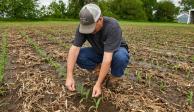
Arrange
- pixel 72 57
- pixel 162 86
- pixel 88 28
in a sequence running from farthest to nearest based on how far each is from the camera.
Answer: pixel 162 86, pixel 72 57, pixel 88 28

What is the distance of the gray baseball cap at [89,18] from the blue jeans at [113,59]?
0.65 m

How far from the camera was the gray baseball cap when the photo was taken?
14.0ft

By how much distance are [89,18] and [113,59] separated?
82 cm

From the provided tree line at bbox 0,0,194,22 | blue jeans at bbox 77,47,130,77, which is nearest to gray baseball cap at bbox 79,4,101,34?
blue jeans at bbox 77,47,130,77

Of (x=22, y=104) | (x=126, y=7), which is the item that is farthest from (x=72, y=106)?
(x=126, y=7)

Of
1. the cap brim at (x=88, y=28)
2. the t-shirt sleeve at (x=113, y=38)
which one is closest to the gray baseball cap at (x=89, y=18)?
the cap brim at (x=88, y=28)

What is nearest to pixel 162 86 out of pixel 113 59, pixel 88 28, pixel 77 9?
pixel 113 59

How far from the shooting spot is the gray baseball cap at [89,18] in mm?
4254

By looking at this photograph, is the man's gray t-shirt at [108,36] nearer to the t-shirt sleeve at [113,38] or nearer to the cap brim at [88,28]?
the t-shirt sleeve at [113,38]

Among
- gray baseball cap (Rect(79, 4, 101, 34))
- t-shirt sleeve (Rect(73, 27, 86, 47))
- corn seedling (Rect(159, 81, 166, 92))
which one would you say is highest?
gray baseball cap (Rect(79, 4, 101, 34))

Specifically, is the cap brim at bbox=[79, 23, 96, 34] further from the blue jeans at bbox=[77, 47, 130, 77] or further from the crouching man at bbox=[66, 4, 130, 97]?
the blue jeans at bbox=[77, 47, 130, 77]

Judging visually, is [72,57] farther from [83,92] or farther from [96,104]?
[96,104]

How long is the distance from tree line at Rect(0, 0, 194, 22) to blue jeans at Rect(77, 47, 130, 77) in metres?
12.0

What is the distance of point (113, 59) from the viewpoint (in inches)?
190
